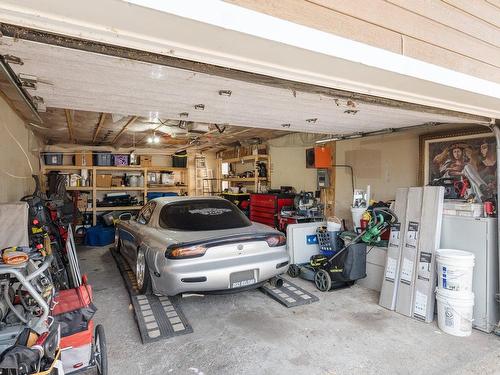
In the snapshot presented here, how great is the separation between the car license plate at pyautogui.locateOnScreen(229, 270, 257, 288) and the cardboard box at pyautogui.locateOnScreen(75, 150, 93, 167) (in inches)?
271

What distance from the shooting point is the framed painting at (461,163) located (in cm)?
346

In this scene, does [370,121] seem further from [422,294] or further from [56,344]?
[56,344]

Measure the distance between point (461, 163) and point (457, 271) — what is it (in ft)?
5.32

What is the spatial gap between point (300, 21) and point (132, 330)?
122 inches

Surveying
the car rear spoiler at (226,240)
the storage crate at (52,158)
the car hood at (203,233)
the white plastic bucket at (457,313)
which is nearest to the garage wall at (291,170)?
the car hood at (203,233)

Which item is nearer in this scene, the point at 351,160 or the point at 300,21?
the point at 300,21

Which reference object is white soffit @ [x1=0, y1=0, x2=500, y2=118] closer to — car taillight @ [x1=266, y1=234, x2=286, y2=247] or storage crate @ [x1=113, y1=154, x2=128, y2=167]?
car taillight @ [x1=266, y1=234, x2=286, y2=247]

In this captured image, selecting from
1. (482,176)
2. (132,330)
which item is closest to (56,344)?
(132,330)

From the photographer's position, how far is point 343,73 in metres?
1.71

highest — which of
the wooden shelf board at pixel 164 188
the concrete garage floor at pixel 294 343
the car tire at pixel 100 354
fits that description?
the wooden shelf board at pixel 164 188

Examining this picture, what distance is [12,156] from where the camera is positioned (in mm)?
4031

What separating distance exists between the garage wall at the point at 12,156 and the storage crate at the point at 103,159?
3432 millimetres

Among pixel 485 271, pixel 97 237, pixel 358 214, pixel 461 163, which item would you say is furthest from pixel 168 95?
pixel 97 237

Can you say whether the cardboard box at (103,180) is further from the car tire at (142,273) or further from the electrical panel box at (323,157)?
the electrical panel box at (323,157)
